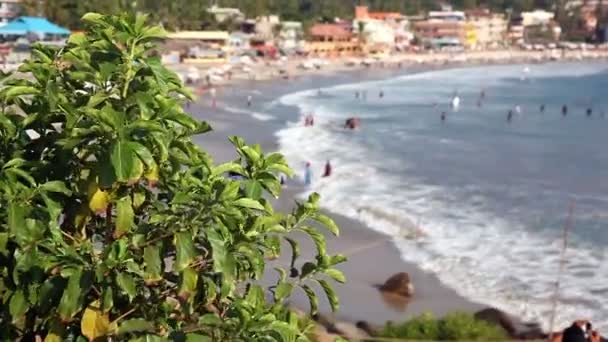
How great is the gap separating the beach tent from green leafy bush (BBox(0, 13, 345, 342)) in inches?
2481

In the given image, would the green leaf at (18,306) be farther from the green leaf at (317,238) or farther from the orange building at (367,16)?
the orange building at (367,16)

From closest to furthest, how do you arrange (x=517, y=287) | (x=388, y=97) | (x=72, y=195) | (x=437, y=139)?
(x=72, y=195), (x=517, y=287), (x=437, y=139), (x=388, y=97)

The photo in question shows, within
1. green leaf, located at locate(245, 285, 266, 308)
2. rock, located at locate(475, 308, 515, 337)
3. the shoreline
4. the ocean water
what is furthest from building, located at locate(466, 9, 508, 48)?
green leaf, located at locate(245, 285, 266, 308)

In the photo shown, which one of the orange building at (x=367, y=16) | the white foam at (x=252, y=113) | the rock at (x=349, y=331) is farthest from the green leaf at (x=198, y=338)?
the orange building at (x=367, y=16)

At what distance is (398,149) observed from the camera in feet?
126

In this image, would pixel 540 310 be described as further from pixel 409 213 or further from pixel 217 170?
pixel 217 170

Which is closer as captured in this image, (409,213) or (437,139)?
(409,213)

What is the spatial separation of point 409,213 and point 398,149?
1465cm

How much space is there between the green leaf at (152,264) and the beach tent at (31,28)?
63523 mm

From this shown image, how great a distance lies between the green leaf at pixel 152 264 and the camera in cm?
A: 326

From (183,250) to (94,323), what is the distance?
487 mm

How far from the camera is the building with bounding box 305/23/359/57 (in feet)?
380

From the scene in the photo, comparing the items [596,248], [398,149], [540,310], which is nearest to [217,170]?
[540,310]

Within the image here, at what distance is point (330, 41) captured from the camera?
118 meters
